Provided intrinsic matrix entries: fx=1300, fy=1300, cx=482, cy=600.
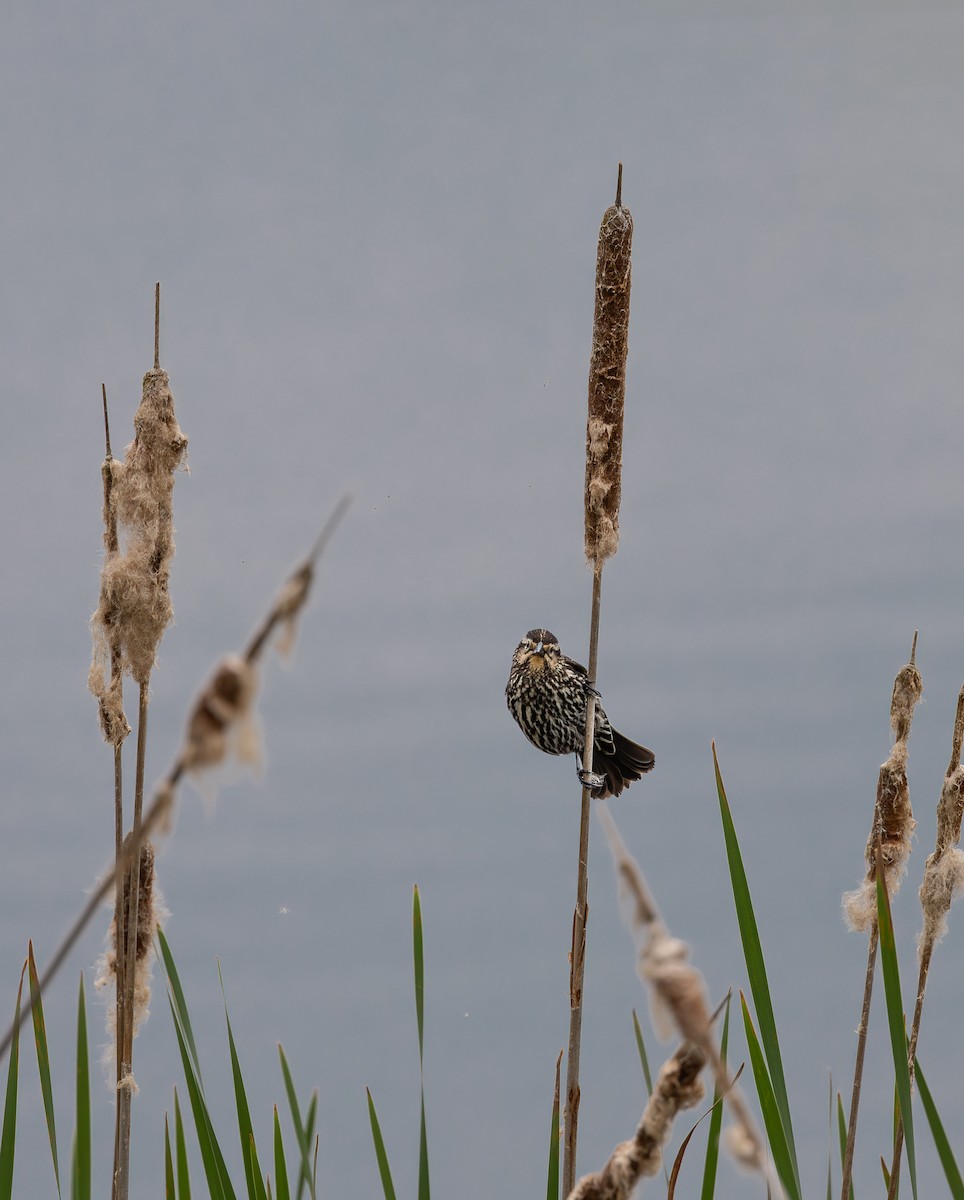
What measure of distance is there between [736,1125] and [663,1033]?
0.05m

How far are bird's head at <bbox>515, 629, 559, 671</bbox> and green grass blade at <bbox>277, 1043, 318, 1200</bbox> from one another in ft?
5.23

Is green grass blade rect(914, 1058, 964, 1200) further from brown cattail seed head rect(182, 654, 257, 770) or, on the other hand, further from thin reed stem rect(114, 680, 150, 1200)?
brown cattail seed head rect(182, 654, 257, 770)

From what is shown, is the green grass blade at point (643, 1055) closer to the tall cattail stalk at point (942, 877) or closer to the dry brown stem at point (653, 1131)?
the tall cattail stalk at point (942, 877)

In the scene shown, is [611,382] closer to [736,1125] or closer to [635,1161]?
[635,1161]

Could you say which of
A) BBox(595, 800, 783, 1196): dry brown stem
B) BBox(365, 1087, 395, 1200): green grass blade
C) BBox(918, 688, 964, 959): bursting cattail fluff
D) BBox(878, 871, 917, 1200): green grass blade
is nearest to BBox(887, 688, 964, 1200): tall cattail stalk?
BBox(918, 688, 964, 959): bursting cattail fluff

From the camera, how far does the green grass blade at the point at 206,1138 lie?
2102 millimetres

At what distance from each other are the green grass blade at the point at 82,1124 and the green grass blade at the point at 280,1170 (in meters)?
0.34

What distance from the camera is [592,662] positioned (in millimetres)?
2420

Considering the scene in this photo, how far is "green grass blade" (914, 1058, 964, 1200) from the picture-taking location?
1900mm

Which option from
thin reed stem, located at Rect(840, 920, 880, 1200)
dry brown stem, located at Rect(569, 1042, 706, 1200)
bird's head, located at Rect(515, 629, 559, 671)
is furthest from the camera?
bird's head, located at Rect(515, 629, 559, 671)

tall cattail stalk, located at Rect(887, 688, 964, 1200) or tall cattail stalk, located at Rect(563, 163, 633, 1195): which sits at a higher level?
tall cattail stalk, located at Rect(563, 163, 633, 1195)

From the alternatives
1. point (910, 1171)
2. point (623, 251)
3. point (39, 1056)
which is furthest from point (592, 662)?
point (39, 1056)

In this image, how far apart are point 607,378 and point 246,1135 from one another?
1.58 m

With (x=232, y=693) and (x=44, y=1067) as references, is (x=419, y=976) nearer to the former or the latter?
(x=44, y=1067)
